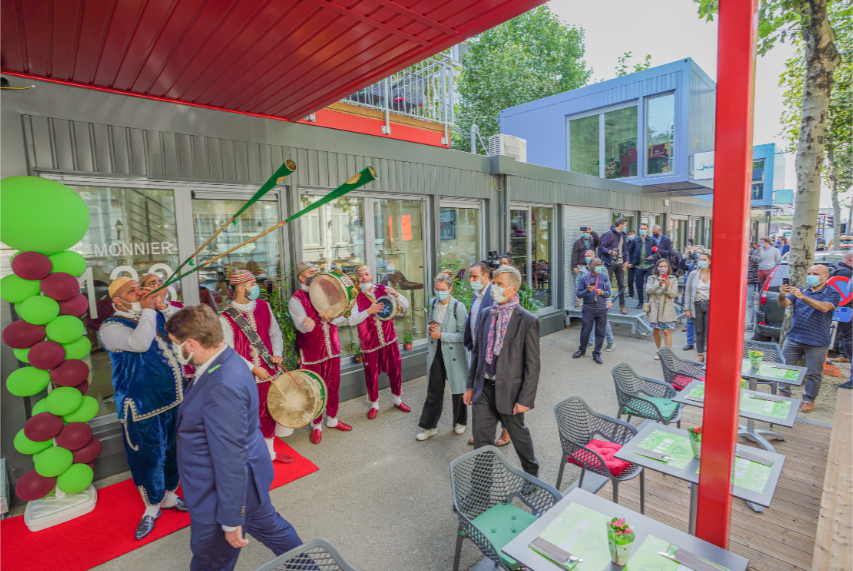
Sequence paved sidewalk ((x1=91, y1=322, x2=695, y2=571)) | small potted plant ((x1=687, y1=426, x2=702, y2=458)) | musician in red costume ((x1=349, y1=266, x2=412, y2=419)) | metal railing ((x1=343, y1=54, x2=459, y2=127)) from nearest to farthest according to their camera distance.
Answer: small potted plant ((x1=687, y1=426, x2=702, y2=458))
paved sidewalk ((x1=91, y1=322, x2=695, y2=571))
musician in red costume ((x1=349, y1=266, x2=412, y2=419))
metal railing ((x1=343, y1=54, x2=459, y2=127))

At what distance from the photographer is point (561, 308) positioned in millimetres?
10375

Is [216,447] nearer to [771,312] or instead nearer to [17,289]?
[17,289]

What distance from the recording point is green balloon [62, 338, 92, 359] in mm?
3518

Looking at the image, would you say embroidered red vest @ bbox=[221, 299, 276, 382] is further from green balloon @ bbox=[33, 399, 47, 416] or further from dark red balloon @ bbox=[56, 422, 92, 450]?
green balloon @ bbox=[33, 399, 47, 416]

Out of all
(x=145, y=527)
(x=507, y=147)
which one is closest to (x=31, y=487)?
(x=145, y=527)

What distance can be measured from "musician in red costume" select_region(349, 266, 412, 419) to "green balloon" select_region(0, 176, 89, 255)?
2.84m

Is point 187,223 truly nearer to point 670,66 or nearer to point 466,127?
point 670,66

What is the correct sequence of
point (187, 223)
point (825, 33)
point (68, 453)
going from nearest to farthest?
point (68, 453), point (187, 223), point (825, 33)

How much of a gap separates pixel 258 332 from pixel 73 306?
1.51m

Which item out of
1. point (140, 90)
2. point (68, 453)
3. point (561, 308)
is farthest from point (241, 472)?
point (561, 308)

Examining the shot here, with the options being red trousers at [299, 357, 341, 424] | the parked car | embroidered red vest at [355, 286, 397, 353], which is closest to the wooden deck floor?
embroidered red vest at [355, 286, 397, 353]

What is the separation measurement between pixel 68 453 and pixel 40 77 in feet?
11.1

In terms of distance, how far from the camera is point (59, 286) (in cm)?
339

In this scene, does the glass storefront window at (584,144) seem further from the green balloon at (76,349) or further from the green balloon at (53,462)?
the green balloon at (53,462)
